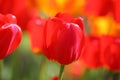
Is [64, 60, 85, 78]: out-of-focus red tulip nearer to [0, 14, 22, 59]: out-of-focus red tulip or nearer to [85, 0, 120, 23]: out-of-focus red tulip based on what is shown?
[85, 0, 120, 23]: out-of-focus red tulip

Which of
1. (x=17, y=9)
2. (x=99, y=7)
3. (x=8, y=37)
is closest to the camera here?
(x=8, y=37)

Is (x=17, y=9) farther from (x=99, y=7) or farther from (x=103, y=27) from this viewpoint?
(x=103, y=27)

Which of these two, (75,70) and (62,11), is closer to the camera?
(62,11)

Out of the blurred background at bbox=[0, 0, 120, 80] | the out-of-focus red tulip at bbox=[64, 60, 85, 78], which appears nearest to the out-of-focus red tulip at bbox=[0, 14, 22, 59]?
the blurred background at bbox=[0, 0, 120, 80]

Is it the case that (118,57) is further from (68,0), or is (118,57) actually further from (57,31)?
(68,0)

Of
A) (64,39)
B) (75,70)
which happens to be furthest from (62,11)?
(64,39)

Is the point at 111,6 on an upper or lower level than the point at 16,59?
upper

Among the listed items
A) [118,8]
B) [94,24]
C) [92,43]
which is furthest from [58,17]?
[94,24]

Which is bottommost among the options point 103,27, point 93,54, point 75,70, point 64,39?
point 75,70

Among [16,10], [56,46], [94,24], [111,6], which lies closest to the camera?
[56,46]
